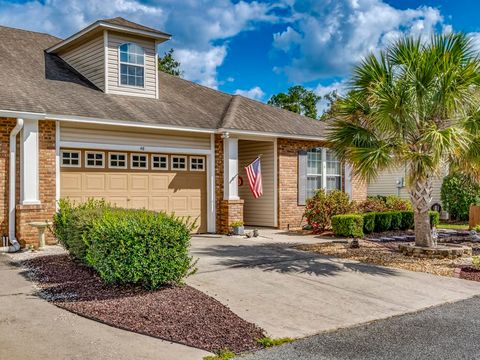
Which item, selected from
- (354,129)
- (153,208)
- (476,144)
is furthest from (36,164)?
(476,144)

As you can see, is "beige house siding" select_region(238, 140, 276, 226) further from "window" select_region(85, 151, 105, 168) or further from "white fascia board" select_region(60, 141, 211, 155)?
"window" select_region(85, 151, 105, 168)

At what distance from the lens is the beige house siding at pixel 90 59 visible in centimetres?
1462

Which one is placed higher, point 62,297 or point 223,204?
point 223,204

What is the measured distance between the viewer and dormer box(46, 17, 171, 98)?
1450 cm

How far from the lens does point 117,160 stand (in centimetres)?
1317

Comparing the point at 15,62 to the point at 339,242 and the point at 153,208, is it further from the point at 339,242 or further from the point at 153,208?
the point at 339,242

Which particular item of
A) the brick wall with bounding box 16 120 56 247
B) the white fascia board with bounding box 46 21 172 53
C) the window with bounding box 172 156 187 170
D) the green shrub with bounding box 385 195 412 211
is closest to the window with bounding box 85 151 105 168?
the brick wall with bounding box 16 120 56 247

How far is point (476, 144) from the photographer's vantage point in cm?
1072

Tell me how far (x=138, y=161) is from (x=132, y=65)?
3.47 m

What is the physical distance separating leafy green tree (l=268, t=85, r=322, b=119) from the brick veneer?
2884 centimetres

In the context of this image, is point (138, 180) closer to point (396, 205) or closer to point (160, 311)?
point (160, 311)

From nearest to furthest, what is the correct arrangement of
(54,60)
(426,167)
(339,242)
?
(426,167) < (339,242) < (54,60)

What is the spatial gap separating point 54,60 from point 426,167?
39.5 ft

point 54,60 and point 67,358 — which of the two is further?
point 54,60
